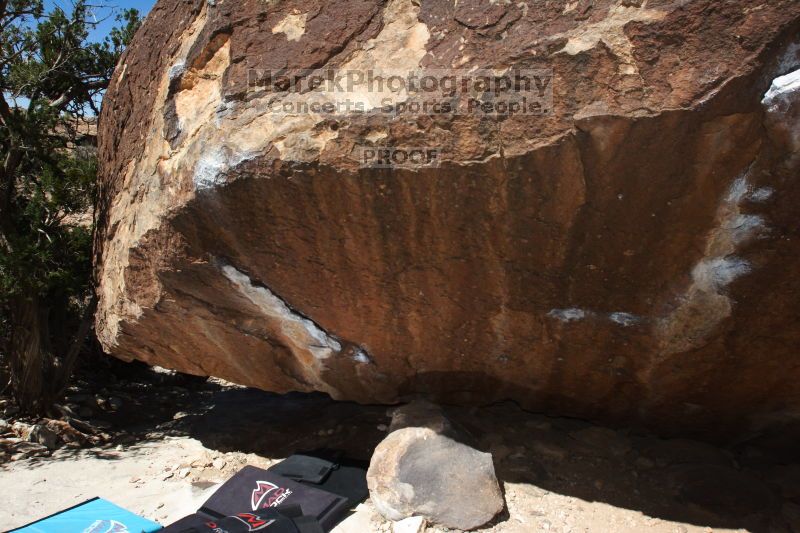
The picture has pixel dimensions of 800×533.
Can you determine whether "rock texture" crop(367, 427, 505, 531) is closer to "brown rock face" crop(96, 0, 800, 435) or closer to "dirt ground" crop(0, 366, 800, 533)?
"dirt ground" crop(0, 366, 800, 533)

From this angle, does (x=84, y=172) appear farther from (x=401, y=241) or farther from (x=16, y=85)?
(x=401, y=241)

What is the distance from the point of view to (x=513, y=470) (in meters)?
2.29

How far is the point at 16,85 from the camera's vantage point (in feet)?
11.6

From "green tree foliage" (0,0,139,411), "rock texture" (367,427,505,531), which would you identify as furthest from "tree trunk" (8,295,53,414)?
"rock texture" (367,427,505,531)

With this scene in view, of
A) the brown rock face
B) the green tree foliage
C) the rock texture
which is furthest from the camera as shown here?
the green tree foliage

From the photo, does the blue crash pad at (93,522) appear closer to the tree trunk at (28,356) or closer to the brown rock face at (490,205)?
the brown rock face at (490,205)

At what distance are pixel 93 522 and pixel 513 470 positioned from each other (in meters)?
1.54

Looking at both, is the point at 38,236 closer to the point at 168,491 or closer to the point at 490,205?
the point at 168,491

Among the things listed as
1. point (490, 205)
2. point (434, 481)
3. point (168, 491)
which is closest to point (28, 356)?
point (168, 491)

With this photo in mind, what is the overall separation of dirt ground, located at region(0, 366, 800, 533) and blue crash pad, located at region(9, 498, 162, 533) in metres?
0.11

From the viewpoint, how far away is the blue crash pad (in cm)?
203

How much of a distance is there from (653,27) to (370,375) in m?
1.61

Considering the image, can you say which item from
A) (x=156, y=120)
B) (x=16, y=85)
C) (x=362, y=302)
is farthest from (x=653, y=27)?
(x=16, y=85)

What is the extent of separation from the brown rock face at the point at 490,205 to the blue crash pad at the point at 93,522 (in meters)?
0.71
